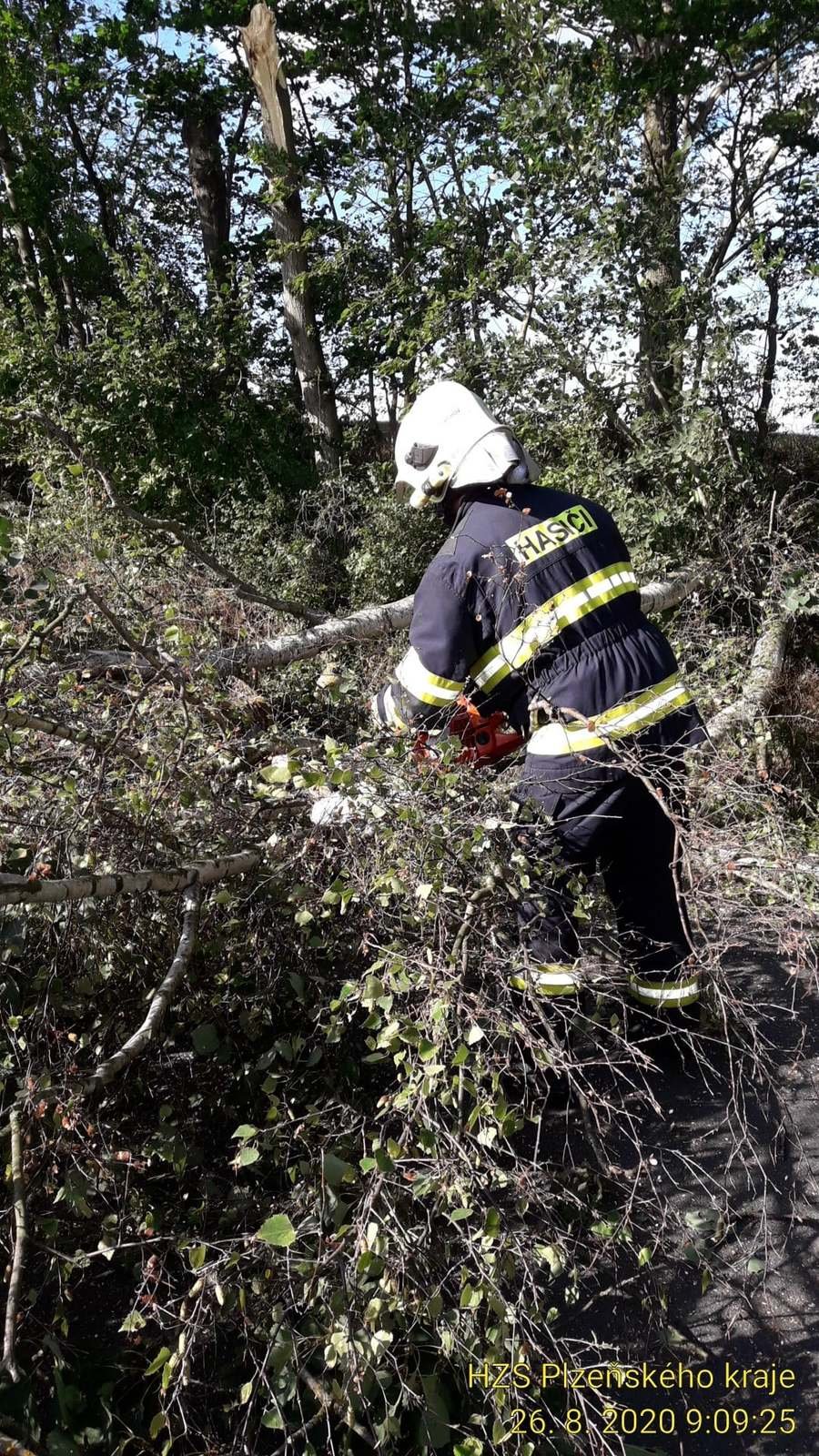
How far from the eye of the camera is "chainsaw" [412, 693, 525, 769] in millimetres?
2875

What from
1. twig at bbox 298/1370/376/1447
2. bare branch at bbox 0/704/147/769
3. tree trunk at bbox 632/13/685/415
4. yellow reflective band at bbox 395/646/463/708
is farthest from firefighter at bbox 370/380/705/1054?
tree trunk at bbox 632/13/685/415

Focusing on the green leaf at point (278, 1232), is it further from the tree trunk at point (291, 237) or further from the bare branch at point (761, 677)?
the tree trunk at point (291, 237)

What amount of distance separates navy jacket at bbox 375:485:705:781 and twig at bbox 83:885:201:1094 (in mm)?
810

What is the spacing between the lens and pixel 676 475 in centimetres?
680

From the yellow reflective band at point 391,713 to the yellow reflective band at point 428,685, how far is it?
0.27 ft

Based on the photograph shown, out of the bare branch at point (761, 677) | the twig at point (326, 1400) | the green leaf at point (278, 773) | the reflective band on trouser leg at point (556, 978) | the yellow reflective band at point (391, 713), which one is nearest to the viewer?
the twig at point (326, 1400)

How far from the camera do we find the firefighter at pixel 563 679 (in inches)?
104

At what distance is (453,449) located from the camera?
2965 mm

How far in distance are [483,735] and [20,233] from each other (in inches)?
401

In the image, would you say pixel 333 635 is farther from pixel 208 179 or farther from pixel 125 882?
pixel 208 179

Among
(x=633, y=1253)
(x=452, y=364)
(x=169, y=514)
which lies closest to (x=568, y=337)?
(x=452, y=364)

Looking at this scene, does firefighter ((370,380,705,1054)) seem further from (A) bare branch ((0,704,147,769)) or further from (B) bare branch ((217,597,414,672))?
(B) bare branch ((217,597,414,672))

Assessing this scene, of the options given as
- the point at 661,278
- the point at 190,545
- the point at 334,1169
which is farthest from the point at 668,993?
the point at 661,278

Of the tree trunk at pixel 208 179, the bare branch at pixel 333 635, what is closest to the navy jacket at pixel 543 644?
the bare branch at pixel 333 635
